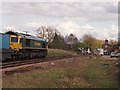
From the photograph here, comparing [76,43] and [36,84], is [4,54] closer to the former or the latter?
[36,84]

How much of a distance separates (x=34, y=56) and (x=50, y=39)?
71642 mm

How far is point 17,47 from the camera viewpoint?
4041 centimetres

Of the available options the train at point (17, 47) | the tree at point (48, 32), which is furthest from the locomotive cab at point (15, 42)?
the tree at point (48, 32)

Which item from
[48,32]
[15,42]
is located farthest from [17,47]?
[48,32]

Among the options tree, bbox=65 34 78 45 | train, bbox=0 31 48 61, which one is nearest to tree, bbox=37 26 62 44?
tree, bbox=65 34 78 45

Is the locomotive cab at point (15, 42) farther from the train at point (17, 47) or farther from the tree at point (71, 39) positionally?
the tree at point (71, 39)

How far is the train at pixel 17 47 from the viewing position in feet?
115

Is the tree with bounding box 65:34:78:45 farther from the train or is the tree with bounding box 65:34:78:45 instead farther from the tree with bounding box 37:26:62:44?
the train

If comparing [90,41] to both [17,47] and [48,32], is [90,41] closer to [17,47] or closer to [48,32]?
[48,32]

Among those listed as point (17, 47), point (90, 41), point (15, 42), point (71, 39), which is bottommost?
point (17, 47)

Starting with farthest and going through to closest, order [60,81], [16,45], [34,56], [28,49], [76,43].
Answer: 1. [76,43]
2. [34,56]
3. [28,49]
4. [16,45]
5. [60,81]

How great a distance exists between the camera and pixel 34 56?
161 ft

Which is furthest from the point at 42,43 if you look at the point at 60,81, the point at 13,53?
the point at 60,81

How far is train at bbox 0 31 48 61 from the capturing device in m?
35.1
